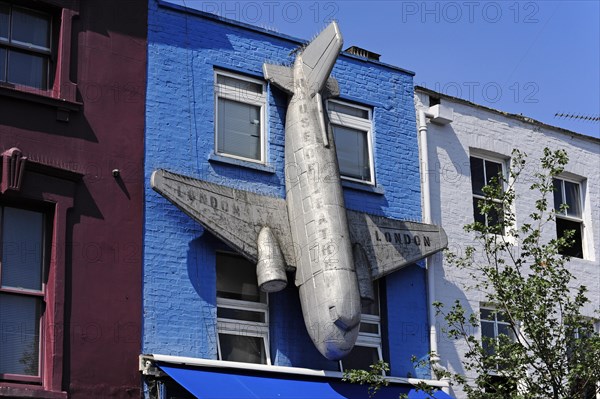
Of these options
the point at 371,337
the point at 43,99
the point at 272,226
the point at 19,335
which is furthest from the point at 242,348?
the point at 43,99

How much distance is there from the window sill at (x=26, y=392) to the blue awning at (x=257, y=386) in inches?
61.9

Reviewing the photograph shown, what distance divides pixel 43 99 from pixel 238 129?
338 centimetres

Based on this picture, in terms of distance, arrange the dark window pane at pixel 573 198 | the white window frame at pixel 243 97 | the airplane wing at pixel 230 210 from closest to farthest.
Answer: the airplane wing at pixel 230 210, the white window frame at pixel 243 97, the dark window pane at pixel 573 198

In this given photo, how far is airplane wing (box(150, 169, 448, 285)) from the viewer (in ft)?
52.0

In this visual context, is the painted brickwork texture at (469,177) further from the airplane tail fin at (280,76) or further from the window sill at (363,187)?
the airplane tail fin at (280,76)

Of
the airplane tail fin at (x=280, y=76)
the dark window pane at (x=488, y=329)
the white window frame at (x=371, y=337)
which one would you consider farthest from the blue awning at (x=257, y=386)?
the airplane tail fin at (x=280, y=76)

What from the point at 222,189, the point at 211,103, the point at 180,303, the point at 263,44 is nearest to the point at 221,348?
the point at 180,303

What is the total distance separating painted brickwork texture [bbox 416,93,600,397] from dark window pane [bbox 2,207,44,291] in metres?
6.85

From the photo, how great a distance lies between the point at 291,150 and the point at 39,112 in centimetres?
396

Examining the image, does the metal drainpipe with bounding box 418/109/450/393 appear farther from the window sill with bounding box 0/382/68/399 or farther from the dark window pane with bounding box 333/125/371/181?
the window sill with bounding box 0/382/68/399

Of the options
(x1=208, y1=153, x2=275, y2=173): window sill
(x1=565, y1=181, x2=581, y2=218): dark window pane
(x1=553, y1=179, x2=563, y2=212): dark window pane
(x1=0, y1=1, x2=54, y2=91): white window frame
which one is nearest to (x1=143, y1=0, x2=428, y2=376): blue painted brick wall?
(x1=208, y1=153, x2=275, y2=173): window sill

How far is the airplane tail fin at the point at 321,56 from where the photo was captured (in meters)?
17.0

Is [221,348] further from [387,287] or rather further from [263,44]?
[263,44]

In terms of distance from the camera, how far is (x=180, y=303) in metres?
15.8
